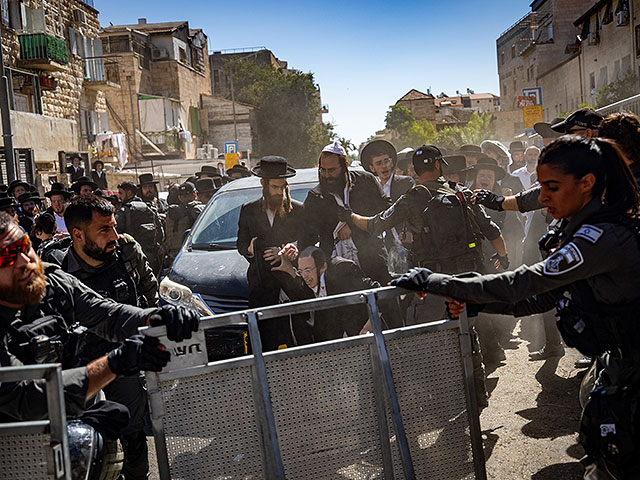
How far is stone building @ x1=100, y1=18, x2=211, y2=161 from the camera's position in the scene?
169 ft

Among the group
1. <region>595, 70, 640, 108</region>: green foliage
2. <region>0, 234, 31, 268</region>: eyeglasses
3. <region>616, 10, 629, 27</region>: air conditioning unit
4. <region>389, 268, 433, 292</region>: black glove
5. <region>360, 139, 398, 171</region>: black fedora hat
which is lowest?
<region>389, 268, 433, 292</region>: black glove

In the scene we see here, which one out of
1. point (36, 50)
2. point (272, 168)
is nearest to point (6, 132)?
point (272, 168)

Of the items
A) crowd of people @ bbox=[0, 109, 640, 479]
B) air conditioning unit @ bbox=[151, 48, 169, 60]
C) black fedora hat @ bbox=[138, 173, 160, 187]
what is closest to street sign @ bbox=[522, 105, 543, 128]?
black fedora hat @ bbox=[138, 173, 160, 187]

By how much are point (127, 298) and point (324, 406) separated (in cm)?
188

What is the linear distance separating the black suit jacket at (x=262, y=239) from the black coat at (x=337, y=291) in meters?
0.16

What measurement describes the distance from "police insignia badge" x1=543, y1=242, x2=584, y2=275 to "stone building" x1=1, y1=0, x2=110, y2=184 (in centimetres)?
2157

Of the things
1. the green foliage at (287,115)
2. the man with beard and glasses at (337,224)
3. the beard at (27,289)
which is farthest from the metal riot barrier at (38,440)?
the green foliage at (287,115)

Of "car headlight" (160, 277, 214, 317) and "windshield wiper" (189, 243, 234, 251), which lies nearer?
"car headlight" (160, 277, 214, 317)

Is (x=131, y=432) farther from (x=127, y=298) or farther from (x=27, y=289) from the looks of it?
(x=27, y=289)

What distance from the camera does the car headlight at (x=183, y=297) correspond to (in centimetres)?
566

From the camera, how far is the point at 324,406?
9.85 ft

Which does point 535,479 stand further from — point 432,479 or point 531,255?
point 531,255

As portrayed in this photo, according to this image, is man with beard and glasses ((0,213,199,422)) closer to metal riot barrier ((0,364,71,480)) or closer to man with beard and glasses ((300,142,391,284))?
metal riot barrier ((0,364,71,480))

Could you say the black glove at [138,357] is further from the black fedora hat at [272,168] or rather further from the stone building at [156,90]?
the stone building at [156,90]
